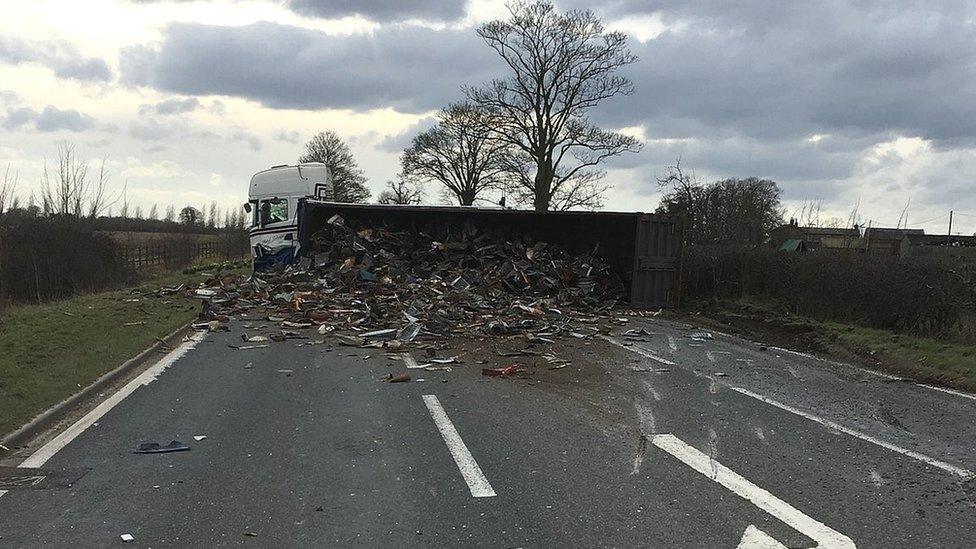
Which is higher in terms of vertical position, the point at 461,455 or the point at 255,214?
the point at 255,214

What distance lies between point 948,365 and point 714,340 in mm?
4055

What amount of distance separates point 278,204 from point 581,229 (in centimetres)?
1001

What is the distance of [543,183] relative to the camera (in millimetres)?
38594

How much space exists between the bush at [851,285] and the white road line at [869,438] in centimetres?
569

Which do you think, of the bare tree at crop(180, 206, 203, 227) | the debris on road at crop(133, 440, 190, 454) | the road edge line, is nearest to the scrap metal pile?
the road edge line

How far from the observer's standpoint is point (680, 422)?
7.06m

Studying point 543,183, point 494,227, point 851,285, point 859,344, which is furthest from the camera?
point 543,183

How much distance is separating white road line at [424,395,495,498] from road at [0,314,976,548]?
0.02 m

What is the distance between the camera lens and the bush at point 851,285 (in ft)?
39.8

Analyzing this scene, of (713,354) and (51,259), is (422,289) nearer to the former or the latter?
(713,354)

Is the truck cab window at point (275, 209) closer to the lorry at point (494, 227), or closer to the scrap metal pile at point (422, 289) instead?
the lorry at point (494, 227)

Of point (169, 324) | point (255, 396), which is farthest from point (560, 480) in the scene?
point (169, 324)

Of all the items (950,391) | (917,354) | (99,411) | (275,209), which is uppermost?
(275,209)

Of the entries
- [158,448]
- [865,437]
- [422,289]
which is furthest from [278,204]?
[865,437]
